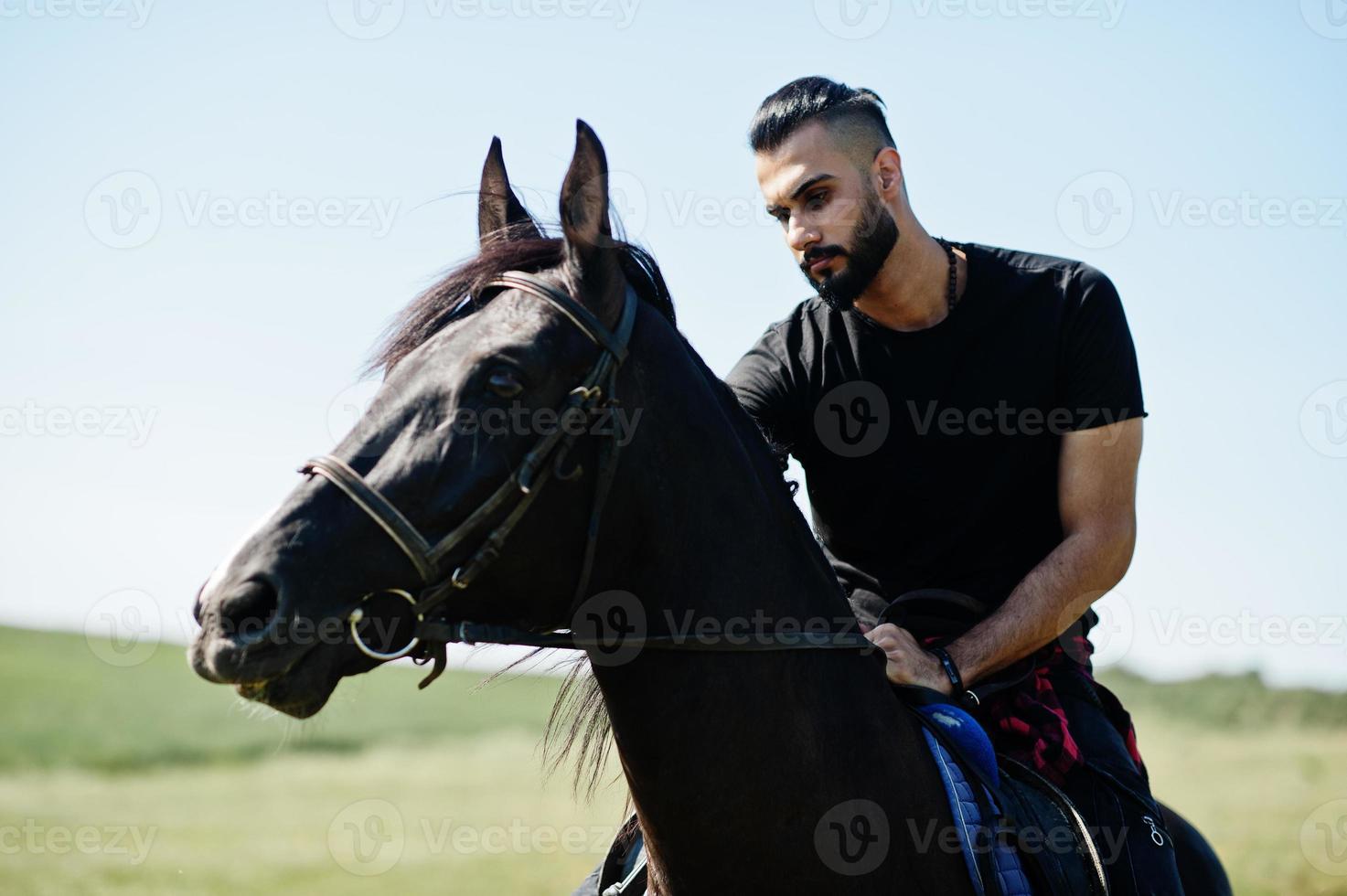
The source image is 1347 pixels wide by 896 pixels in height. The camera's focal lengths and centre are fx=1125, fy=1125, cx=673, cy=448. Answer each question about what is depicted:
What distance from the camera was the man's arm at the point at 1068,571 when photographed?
3.77 m

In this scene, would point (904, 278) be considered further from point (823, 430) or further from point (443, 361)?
point (443, 361)

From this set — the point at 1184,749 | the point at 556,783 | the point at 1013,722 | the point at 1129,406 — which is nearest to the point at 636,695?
the point at 1013,722

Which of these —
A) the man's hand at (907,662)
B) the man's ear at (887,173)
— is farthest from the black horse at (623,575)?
the man's ear at (887,173)

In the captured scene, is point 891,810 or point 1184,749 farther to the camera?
point 1184,749

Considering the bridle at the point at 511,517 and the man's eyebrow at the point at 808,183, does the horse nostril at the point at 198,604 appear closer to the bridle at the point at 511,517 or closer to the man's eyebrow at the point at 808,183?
the bridle at the point at 511,517

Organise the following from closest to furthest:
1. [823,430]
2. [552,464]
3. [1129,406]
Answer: [552,464] < [1129,406] < [823,430]

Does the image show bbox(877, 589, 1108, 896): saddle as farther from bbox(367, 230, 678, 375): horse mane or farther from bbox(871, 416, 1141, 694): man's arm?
bbox(367, 230, 678, 375): horse mane

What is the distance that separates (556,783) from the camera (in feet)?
107

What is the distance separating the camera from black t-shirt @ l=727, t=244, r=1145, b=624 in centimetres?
423

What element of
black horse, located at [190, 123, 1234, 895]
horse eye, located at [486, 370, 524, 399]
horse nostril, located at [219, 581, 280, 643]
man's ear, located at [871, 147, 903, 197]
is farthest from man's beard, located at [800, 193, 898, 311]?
horse nostril, located at [219, 581, 280, 643]

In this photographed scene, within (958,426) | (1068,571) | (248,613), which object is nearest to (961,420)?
(958,426)

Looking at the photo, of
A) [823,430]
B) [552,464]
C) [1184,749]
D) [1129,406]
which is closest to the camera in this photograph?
[552,464]

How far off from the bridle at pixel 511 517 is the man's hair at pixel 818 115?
5.78ft

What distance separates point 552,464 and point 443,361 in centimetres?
39
